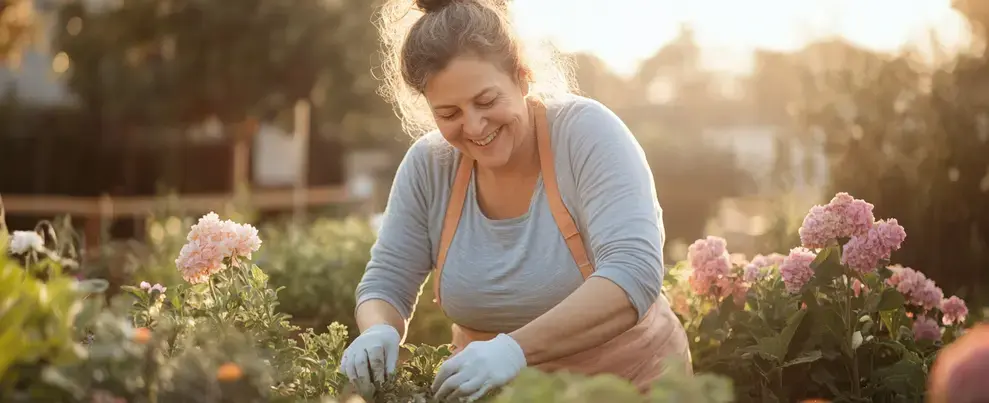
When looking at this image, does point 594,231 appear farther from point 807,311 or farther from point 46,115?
point 46,115

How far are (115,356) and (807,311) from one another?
5.79 feet

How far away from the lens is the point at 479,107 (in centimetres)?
235

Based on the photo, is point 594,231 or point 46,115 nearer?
point 594,231

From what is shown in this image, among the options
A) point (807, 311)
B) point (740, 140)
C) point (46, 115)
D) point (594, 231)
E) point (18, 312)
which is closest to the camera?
point (18, 312)

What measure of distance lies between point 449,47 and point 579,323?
0.68 meters

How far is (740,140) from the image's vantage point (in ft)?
78.2

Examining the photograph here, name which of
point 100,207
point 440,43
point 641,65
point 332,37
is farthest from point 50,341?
point 641,65

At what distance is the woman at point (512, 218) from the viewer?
2.19 m

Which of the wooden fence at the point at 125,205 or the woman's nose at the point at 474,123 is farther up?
the woman's nose at the point at 474,123

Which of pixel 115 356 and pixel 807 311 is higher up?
pixel 115 356

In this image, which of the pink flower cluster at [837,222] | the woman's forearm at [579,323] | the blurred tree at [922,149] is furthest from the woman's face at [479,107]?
the blurred tree at [922,149]

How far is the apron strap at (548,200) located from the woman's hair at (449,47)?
12 cm

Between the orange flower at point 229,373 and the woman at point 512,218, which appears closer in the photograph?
the orange flower at point 229,373

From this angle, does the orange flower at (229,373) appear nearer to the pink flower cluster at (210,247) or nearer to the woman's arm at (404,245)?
the pink flower cluster at (210,247)
